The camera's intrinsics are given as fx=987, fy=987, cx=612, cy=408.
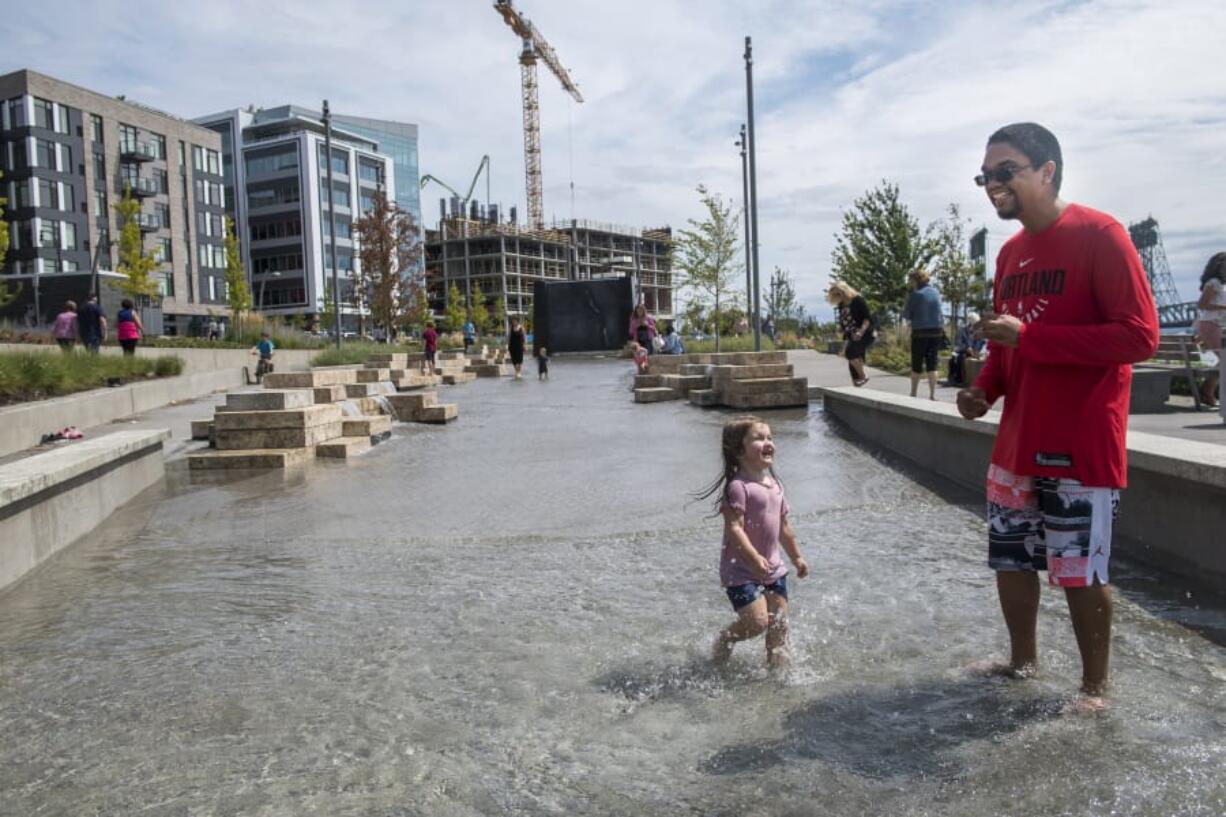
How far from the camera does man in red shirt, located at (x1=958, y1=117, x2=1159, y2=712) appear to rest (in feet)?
10.0

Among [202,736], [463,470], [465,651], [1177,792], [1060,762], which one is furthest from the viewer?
[463,470]

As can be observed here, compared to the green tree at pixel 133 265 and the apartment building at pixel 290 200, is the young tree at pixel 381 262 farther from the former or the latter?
the apartment building at pixel 290 200

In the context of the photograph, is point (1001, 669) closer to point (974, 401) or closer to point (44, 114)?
point (974, 401)

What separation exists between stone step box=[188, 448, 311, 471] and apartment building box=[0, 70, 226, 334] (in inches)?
2146

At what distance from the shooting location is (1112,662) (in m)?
3.69

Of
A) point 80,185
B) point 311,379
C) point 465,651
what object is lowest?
Answer: point 465,651

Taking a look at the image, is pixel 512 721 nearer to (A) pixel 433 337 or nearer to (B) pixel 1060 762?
(B) pixel 1060 762

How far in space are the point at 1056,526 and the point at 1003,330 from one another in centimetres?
65

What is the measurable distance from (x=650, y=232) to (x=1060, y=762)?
557ft

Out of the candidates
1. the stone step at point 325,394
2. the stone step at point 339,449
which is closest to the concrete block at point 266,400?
the stone step at point 339,449

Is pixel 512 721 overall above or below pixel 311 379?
below

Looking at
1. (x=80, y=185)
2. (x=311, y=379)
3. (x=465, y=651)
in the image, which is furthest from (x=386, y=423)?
(x=80, y=185)

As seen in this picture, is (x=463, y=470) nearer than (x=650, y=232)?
Yes

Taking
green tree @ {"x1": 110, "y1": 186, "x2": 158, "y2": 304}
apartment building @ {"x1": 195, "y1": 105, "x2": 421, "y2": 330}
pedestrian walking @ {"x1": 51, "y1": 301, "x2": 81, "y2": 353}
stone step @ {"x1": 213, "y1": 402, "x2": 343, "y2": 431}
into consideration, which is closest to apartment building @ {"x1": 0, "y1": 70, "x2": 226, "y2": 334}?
apartment building @ {"x1": 195, "y1": 105, "x2": 421, "y2": 330}
